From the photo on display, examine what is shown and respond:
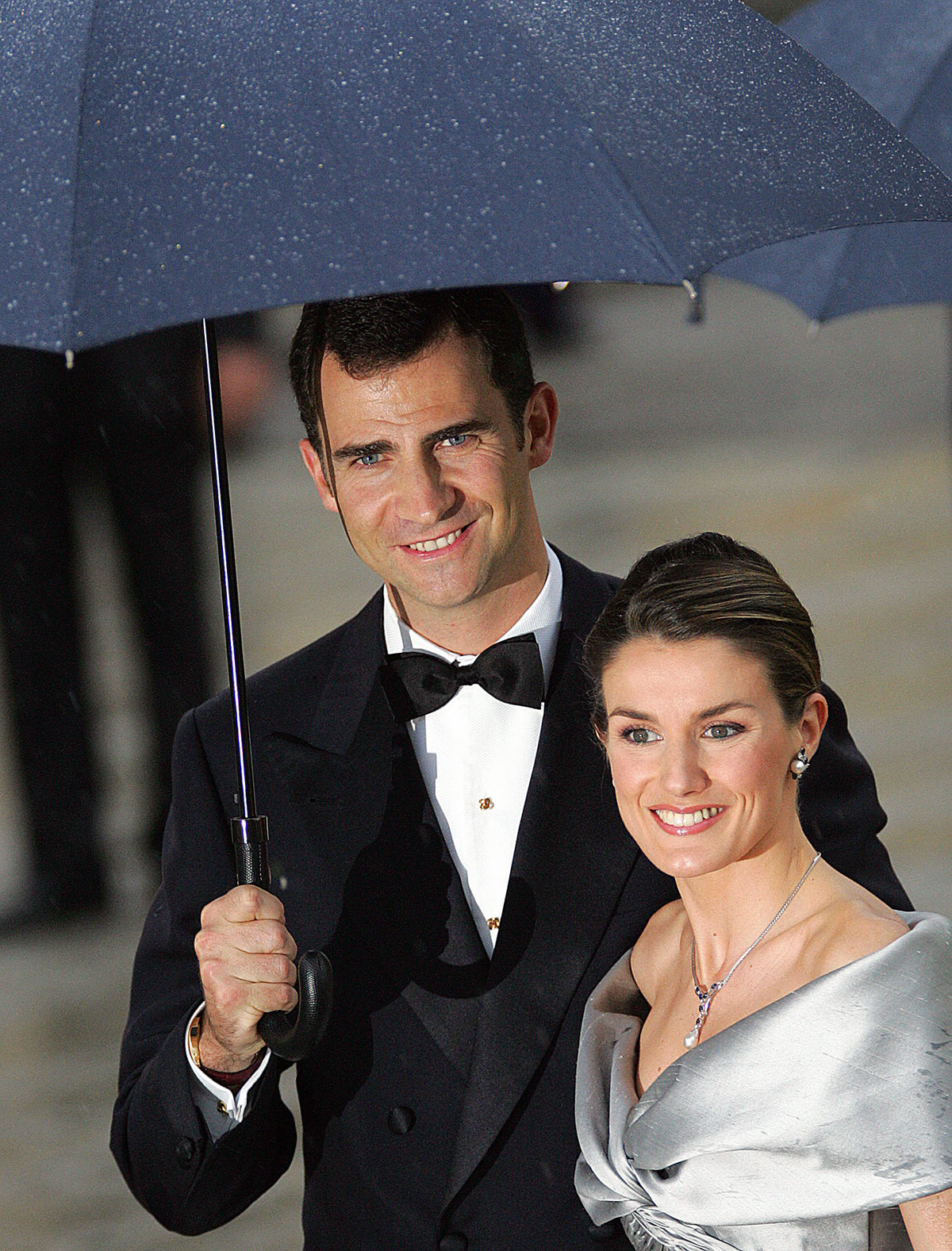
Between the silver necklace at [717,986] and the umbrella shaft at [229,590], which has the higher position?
the umbrella shaft at [229,590]

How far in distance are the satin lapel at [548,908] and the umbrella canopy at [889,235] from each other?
4.13 feet

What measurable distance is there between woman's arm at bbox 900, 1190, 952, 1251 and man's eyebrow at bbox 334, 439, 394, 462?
4.19 ft

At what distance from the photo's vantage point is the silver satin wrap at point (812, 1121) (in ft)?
7.43

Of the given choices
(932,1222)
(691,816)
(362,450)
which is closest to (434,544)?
(362,450)

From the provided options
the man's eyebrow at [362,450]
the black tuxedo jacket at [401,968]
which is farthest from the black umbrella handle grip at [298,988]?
the man's eyebrow at [362,450]

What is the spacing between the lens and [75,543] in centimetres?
630

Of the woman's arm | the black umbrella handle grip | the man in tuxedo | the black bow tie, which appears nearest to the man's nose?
the man in tuxedo

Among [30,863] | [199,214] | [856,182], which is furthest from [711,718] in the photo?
[30,863]

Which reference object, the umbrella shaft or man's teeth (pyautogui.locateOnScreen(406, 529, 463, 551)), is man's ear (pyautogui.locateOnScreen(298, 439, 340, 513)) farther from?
the umbrella shaft

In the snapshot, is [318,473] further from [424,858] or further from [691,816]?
[691,816]

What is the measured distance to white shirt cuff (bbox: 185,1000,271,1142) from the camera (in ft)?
8.46

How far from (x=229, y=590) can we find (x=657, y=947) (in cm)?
82

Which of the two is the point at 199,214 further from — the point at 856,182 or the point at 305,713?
the point at 305,713

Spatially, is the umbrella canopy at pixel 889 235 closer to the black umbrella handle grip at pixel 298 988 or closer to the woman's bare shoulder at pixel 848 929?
the woman's bare shoulder at pixel 848 929
